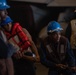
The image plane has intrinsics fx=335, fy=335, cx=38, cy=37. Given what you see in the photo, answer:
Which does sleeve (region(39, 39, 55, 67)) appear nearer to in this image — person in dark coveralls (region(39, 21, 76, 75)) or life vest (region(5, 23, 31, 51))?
person in dark coveralls (region(39, 21, 76, 75))

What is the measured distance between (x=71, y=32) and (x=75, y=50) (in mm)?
341

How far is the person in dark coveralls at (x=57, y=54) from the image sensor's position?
3.66 m

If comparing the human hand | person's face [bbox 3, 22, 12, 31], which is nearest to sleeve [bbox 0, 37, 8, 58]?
the human hand

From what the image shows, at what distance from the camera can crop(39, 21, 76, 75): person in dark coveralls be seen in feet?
12.0

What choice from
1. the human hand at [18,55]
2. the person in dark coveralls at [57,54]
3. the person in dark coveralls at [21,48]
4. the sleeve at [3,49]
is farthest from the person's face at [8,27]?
the sleeve at [3,49]

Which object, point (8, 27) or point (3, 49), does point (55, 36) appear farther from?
point (3, 49)

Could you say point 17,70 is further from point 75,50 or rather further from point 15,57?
point 75,50

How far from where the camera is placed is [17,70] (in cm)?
360

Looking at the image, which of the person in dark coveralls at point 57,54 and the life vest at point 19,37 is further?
the person in dark coveralls at point 57,54

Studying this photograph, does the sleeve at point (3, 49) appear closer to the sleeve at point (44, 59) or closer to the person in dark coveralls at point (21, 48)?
the person in dark coveralls at point (21, 48)

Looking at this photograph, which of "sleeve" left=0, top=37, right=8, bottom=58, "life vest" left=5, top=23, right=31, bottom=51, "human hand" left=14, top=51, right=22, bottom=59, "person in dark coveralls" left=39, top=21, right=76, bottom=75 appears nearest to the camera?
"sleeve" left=0, top=37, right=8, bottom=58

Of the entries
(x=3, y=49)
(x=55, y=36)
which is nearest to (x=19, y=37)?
(x=55, y=36)

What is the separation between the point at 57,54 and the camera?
146 inches

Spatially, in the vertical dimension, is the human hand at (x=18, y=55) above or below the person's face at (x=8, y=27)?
below
